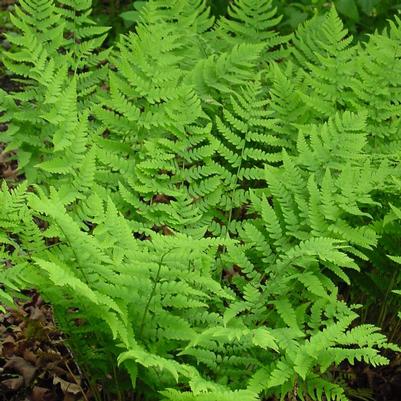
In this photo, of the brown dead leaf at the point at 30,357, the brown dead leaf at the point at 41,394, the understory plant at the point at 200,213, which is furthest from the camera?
the brown dead leaf at the point at 30,357

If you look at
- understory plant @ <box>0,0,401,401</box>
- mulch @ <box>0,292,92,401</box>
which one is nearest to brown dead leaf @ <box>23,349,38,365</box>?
mulch @ <box>0,292,92,401</box>

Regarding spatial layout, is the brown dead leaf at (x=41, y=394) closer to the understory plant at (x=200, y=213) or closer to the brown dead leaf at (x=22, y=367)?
the brown dead leaf at (x=22, y=367)

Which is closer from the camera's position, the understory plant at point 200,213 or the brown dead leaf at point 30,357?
the understory plant at point 200,213

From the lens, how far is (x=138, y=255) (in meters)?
2.18

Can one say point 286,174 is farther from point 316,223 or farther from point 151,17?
point 151,17

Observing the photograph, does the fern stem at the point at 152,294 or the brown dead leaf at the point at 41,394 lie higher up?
the fern stem at the point at 152,294

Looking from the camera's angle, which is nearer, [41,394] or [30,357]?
[41,394]

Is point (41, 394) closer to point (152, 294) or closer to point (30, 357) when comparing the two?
point (30, 357)

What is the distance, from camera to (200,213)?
2.96 m

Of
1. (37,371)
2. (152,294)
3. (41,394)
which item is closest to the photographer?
(152,294)

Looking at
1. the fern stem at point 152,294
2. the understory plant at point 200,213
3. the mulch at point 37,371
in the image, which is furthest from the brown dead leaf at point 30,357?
the fern stem at point 152,294

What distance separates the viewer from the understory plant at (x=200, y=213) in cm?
226

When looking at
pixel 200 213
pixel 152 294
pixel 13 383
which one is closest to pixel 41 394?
pixel 13 383

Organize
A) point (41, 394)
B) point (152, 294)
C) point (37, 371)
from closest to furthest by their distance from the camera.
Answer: point (152, 294)
point (41, 394)
point (37, 371)
